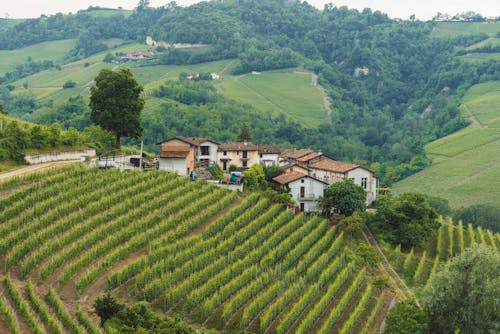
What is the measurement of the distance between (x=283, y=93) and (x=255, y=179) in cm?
9665

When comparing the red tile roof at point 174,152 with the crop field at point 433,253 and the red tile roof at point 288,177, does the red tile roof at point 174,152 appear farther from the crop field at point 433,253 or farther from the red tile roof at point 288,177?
the crop field at point 433,253

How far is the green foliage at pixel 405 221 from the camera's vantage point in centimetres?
4575

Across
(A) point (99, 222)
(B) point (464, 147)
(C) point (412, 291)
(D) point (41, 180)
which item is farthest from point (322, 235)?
(B) point (464, 147)

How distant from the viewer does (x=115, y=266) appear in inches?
1196

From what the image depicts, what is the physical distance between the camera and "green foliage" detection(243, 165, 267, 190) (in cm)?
4784

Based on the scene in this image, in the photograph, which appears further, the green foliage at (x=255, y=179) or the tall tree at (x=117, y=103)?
the tall tree at (x=117, y=103)

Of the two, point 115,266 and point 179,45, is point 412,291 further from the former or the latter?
point 179,45

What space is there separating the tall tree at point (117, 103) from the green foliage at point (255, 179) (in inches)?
381

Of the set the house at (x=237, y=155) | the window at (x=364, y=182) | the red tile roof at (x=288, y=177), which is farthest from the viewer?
the house at (x=237, y=155)

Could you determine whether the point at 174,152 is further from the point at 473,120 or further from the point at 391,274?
the point at 473,120

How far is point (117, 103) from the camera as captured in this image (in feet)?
164

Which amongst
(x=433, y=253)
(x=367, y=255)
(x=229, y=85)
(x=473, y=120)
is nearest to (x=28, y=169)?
(x=367, y=255)

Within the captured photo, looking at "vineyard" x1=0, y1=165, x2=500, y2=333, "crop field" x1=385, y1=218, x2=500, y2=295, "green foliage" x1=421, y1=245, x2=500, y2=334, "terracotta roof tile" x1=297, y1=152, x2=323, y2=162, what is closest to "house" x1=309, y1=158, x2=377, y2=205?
"terracotta roof tile" x1=297, y1=152, x2=323, y2=162

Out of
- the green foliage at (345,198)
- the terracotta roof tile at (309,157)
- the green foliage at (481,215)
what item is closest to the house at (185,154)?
the terracotta roof tile at (309,157)
